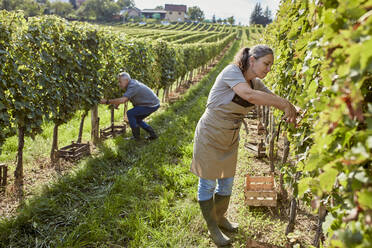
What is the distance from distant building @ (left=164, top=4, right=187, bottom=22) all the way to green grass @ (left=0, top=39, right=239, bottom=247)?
12790 cm

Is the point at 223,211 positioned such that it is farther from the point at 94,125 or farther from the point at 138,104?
the point at 94,125

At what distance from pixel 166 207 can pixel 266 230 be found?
1.35m

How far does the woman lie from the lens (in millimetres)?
2451

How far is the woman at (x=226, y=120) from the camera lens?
2.45 meters

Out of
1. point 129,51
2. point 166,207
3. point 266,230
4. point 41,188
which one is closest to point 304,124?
point 266,230

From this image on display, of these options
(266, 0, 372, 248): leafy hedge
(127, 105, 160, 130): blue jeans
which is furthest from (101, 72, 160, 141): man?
(266, 0, 372, 248): leafy hedge

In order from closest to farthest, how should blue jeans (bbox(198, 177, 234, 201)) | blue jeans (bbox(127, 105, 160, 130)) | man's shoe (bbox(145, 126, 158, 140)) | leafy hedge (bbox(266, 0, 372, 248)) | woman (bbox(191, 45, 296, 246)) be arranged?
1. leafy hedge (bbox(266, 0, 372, 248))
2. woman (bbox(191, 45, 296, 246))
3. blue jeans (bbox(198, 177, 234, 201))
4. blue jeans (bbox(127, 105, 160, 130))
5. man's shoe (bbox(145, 126, 158, 140))

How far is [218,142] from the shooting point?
295cm

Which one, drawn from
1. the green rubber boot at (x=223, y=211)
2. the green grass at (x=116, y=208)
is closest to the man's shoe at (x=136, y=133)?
the green grass at (x=116, y=208)

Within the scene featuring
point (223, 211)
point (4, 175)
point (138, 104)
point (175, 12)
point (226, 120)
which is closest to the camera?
point (226, 120)

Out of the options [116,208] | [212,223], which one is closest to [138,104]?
[116,208]

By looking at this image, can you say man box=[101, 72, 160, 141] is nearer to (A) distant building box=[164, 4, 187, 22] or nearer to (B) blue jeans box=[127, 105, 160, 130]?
(B) blue jeans box=[127, 105, 160, 130]

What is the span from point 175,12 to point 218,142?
132 metres

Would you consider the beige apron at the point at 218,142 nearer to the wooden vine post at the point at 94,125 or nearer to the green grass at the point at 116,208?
the green grass at the point at 116,208
